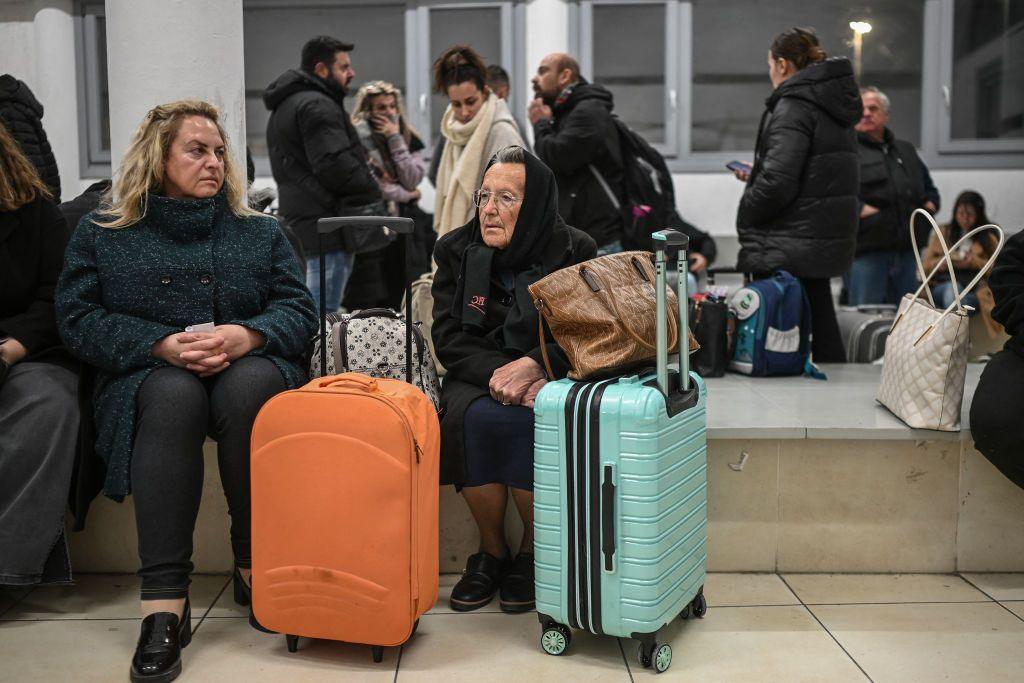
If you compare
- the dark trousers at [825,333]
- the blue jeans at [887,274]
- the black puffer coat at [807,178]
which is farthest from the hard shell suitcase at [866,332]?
the black puffer coat at [807,178]

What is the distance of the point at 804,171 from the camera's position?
4.55 m

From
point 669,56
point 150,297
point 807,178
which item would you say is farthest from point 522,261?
point 669,56

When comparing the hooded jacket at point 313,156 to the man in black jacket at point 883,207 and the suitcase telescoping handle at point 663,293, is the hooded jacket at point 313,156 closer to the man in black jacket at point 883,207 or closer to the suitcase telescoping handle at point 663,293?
the suitcase telescoping handle at point 663,293

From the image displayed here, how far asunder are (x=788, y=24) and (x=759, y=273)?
3.63m

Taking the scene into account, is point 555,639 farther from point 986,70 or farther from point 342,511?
point 986,70

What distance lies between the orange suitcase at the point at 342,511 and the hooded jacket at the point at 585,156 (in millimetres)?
2223

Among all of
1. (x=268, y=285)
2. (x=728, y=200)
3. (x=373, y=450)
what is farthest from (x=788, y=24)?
(x=373, y=450)

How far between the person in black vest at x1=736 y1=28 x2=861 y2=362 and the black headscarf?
1.89 meters

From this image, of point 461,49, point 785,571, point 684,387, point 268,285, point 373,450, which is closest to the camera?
point 373,450

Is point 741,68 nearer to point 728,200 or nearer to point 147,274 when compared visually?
point 728,200

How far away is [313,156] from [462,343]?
193 centimetres

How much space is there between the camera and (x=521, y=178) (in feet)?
9.49

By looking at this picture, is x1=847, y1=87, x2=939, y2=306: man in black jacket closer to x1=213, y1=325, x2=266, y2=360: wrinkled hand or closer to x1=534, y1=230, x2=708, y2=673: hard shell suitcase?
x1=534, y1=230, x2=708, y2=673: hard shell suitcase

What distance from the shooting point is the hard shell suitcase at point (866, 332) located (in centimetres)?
505
